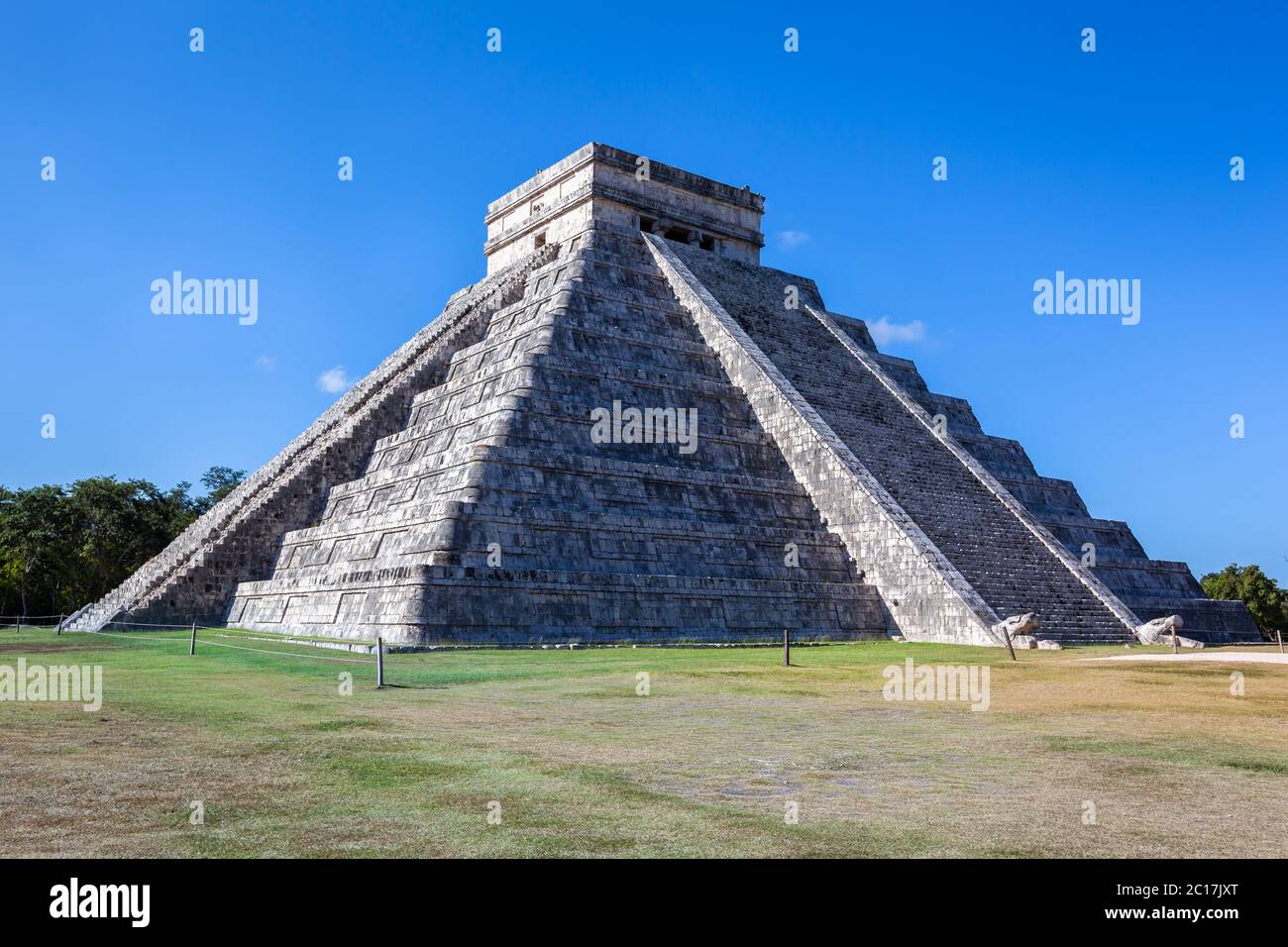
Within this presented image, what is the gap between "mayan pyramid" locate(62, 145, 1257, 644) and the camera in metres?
21.8

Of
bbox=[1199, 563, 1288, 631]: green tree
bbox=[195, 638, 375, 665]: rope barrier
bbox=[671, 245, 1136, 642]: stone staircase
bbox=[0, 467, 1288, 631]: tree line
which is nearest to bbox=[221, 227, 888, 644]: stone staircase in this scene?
bbox=[195, 638, 375, 665]: rope barrier

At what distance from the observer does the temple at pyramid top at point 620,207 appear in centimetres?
3566

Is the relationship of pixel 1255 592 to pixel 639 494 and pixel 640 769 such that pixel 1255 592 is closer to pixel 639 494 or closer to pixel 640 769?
pixel 639 494

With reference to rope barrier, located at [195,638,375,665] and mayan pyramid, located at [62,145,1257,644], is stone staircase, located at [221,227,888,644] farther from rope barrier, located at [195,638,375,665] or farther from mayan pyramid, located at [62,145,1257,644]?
rope barrier, located at [195,638,375,665]

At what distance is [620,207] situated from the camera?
118 ft

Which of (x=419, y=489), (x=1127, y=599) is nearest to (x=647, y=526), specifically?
(x=419, y=489)

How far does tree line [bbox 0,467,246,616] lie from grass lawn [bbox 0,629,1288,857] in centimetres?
3333

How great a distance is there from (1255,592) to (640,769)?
49.4 m

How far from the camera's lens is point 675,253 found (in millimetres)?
35125

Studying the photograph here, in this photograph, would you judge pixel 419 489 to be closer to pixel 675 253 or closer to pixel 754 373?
pixel 754 373

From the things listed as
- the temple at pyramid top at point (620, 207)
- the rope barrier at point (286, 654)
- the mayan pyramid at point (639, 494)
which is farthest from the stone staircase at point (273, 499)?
the rope barrier at point (286, 654)

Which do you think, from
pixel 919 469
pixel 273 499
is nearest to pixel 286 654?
pixel 273 499
